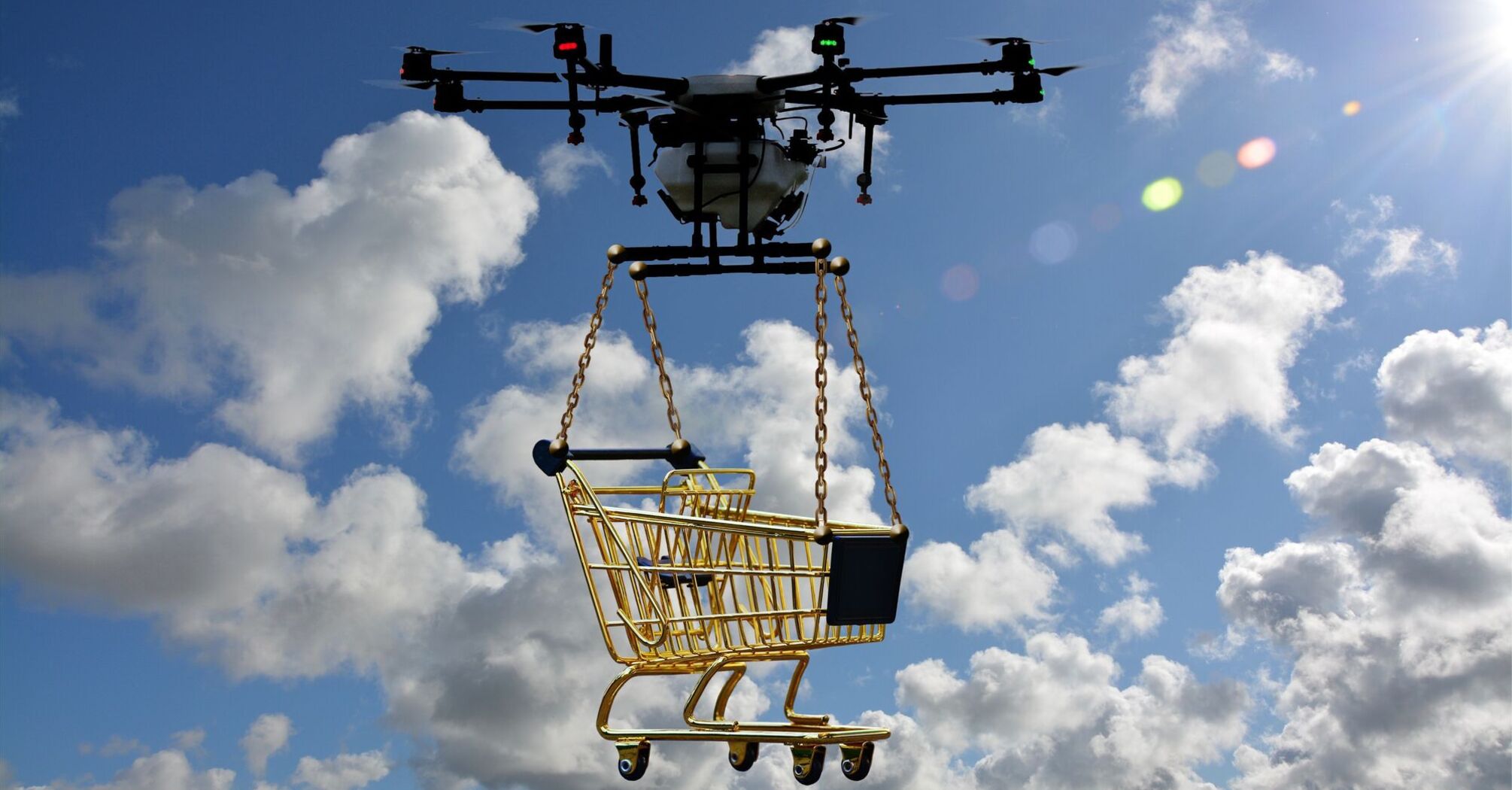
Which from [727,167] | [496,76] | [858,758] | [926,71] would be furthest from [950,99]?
[858,758]

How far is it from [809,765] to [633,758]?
926mm

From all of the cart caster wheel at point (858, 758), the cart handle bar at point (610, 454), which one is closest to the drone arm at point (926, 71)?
the cart handle bar at point (610, 454)

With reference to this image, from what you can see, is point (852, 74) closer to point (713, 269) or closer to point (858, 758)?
point (713, 269)

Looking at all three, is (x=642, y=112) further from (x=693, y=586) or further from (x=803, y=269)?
(x=693, y=586)

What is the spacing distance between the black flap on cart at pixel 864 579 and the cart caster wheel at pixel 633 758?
4.19ft

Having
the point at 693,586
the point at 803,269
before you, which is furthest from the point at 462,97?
the point at 693,586

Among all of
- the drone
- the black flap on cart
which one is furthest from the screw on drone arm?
the black flap on cart

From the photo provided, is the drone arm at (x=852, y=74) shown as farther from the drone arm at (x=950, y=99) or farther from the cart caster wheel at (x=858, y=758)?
the cart caster wheel at (x=858, y=758)

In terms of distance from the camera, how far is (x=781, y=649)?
828 centimetres

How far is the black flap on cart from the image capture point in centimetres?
781

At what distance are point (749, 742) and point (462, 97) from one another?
404cm

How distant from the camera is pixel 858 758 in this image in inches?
328

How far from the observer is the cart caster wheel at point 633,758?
8.34 meters

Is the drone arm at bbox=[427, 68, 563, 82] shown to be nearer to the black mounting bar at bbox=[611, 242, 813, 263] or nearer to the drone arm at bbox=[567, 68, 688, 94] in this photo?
the drone arm at bbox=[567, 68, 688, 94]
